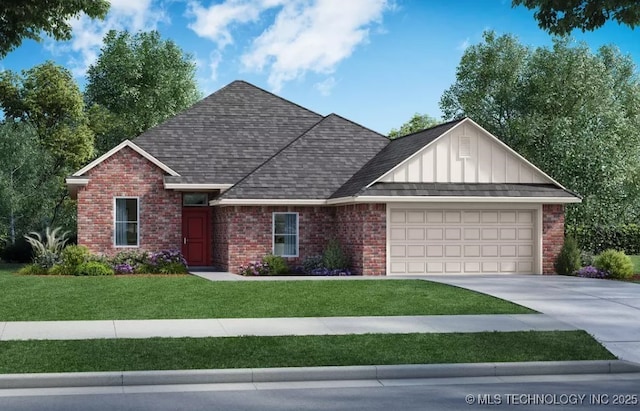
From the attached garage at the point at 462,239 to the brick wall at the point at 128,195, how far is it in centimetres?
842

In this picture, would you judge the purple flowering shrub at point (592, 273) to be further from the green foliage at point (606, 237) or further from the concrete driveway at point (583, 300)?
the green foliage at point (606, 237)

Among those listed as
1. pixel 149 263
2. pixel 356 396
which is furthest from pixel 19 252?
pixel 356 396

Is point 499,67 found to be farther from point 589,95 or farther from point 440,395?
point 440,395

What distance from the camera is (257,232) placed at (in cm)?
2881

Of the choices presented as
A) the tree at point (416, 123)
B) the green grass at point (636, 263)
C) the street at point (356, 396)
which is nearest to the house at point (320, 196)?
the green grass at point (636, 263)

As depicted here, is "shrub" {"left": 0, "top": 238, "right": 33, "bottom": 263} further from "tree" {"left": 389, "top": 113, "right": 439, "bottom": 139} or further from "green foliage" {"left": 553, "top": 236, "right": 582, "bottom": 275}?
"tree" {"left": 389, "top": 113, "right": 439, "bottom": 139}

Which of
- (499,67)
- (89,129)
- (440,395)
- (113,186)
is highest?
(499,67)

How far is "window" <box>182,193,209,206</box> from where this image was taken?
31.6 meters

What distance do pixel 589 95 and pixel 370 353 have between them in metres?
34.2

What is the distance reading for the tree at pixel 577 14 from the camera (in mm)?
14742

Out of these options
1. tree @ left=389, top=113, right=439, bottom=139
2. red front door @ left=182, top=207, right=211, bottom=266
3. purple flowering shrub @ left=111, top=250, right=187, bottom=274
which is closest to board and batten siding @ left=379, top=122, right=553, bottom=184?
purple flowering shrub @ left=111, top=250, right=187, bottom=274

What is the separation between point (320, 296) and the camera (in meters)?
19.7

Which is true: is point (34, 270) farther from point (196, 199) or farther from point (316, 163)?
point (316, 163)

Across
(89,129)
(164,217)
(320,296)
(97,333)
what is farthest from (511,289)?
(89,129)
